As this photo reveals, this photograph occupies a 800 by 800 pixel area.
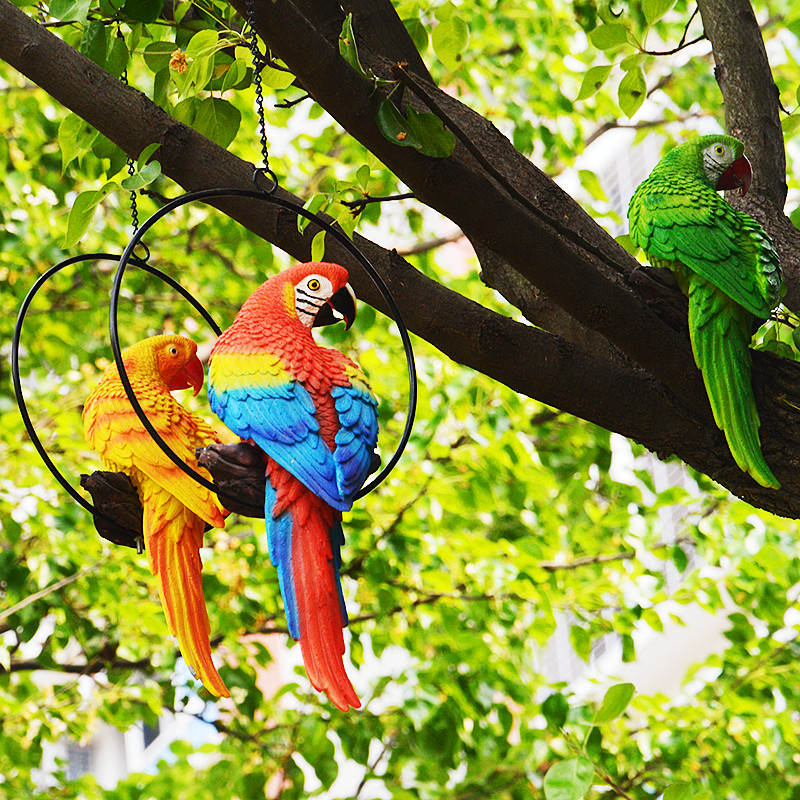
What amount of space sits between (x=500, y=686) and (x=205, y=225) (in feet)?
8.34

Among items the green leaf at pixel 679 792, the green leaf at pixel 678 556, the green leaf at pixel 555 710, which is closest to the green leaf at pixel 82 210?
the green leaf at pixel 679 792

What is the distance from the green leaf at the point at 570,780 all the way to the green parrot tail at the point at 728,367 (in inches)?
33.4

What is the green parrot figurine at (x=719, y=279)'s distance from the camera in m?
2.00

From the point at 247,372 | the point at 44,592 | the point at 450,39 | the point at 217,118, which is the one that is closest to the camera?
the point at 247,372

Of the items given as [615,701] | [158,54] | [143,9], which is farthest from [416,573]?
[143,9]

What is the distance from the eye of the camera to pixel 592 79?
255 cm

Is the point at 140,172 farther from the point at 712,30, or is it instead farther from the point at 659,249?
the point at 712,30

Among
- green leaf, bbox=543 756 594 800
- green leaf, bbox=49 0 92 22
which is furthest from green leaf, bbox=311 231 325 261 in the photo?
green leaf, bbox=543 756 594 800

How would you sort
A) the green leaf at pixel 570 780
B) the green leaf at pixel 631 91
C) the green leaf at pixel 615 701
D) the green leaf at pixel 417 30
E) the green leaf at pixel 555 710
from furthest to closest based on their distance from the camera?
1. the green leaf at pixel 555 710
2. the green leaf at pixel 417 30
3. the green leaf at pixel 631 91
4. the green leaf at pixel 615 701
5. the green leaf at pixel 570 780

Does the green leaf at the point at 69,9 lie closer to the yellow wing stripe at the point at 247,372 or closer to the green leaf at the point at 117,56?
the green leaf at the point at 117,56

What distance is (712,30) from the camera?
284 centimetres

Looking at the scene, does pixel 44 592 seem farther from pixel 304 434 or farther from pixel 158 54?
pixel 304 434

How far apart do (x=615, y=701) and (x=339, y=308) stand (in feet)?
4.13

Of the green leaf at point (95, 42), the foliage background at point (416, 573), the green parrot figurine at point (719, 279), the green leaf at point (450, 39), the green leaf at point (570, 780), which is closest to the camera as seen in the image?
the green parrot figurine at point (719, 279)
